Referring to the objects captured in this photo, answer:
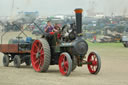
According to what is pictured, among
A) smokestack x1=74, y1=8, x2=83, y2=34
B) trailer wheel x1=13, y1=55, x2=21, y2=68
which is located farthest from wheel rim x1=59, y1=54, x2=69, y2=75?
trailer wheel x1=13, y1=55, x2=21, y2=68

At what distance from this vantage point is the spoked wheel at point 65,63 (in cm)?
1077

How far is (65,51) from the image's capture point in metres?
11.9

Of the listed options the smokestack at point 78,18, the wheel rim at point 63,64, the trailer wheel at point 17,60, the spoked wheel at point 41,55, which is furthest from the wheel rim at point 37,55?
the smokestack at point 78,18

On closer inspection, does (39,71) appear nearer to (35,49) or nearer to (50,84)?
(35,49)

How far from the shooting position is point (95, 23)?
176 ft

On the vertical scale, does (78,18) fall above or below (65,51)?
above

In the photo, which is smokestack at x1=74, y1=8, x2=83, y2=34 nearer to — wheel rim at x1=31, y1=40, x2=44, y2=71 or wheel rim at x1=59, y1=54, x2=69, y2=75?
wheel rim at x1=59, y1=54, x2=69, y2=75

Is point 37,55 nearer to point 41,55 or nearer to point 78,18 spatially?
point 41,55

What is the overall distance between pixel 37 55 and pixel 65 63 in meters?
1.67

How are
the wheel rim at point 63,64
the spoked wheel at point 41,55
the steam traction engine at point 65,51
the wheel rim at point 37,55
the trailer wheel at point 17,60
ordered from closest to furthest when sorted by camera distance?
the wheel rim at point 63,64 → the steam traction engine at point 65,51 → the spoked wheel at point 41,55 → the wheel rim at point 37,55 → the trailer wheel at point 17,60

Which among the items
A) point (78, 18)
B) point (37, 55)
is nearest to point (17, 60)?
point (37, 55)

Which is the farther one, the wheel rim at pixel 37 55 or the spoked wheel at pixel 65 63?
the wheel rim at pixel 37 55

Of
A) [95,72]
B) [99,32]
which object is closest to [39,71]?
[95,72]

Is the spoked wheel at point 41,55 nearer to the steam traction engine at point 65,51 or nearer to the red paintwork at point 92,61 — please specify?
the steam traction engine at point 65,51
